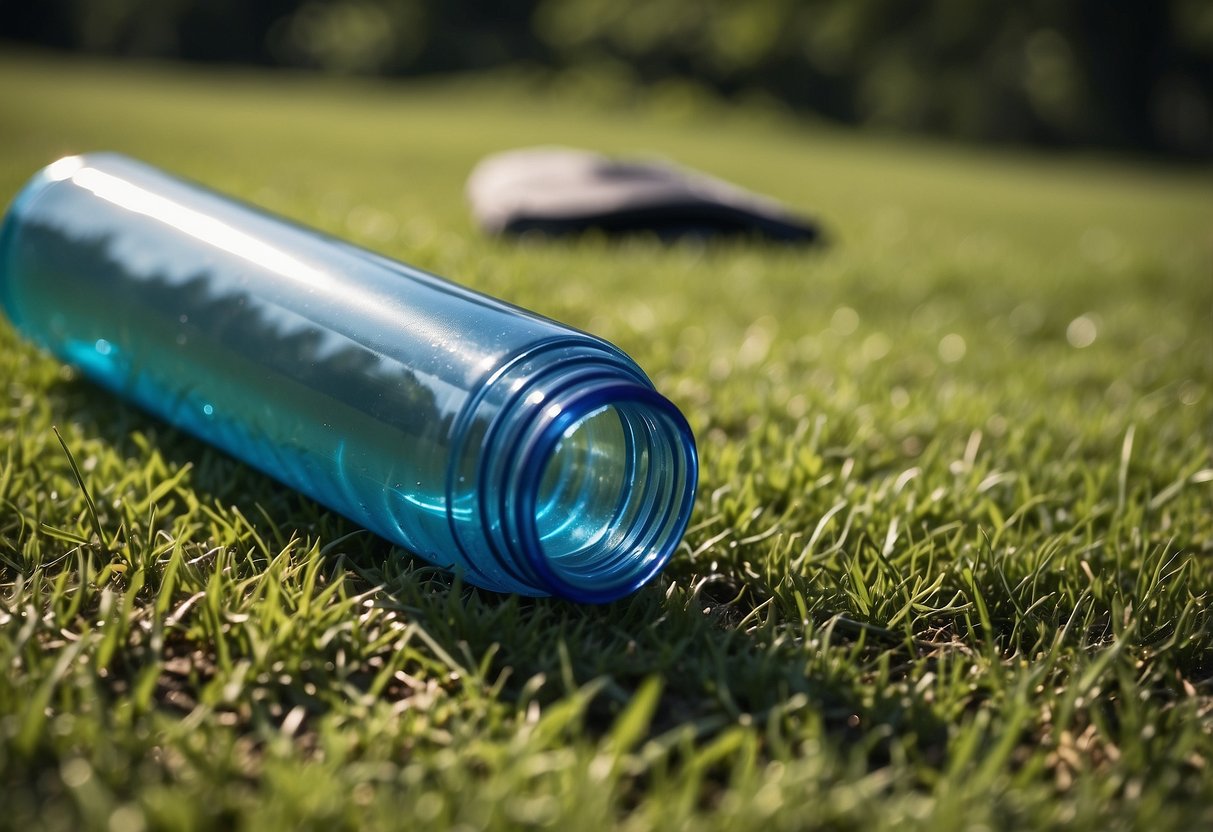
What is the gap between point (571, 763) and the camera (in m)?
1.23

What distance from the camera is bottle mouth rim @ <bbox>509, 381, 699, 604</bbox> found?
4.95 feet

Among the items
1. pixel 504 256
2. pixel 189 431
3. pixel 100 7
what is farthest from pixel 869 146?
pixel 100 7

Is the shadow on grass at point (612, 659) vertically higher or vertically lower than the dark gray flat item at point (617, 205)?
lower

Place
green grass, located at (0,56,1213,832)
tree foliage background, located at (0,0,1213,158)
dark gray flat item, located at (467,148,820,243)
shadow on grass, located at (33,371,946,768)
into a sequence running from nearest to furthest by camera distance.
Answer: green grass, located at (0,56,1213,832) → shadow on grass, located at (33,371,946,768) → dark gray flat item, located at (467,148,820,243) → tree foliage background, located at (0,0,1213,158)

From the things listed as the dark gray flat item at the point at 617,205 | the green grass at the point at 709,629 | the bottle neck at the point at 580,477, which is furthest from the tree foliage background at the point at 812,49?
the bottle neck at the point at 580,477

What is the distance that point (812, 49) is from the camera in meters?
27.9

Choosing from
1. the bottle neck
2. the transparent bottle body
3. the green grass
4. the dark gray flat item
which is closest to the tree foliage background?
the dark gray flat item

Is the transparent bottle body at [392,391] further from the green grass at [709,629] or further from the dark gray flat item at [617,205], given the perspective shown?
A: the dark gray flat item at [617,205]

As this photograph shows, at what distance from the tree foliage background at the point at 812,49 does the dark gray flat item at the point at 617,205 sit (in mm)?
19502

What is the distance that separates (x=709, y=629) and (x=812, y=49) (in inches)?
1121

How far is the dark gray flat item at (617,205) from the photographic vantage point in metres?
4.65

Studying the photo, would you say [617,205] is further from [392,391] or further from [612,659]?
[612,659]

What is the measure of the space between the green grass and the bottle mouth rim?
0.23 feet

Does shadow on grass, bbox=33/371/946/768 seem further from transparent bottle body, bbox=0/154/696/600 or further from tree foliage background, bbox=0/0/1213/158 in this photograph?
tree foliage background, bbox=0/0/1213/158
